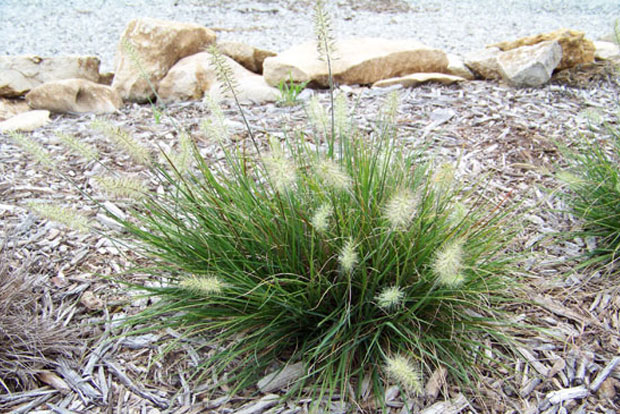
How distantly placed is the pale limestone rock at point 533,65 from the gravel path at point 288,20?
4.11m

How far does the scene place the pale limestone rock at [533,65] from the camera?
4844 mm

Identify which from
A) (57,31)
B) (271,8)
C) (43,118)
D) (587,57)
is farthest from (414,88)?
(57,31)

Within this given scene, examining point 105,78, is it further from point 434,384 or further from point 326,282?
point 434,384

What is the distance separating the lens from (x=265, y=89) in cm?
522

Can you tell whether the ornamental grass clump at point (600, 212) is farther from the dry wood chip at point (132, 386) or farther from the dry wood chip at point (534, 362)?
the dry wood chip at point (132, 386)

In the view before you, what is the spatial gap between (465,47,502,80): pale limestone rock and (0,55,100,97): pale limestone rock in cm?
513

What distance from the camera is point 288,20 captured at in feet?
37.8

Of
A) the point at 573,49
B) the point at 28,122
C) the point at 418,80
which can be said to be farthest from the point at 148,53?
the point at 573,49

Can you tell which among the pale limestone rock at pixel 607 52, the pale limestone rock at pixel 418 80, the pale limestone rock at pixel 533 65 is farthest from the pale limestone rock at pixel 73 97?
the pale limestone rock at pixel 607 52

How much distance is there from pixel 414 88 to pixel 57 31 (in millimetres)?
9490

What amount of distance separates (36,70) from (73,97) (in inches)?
64.7

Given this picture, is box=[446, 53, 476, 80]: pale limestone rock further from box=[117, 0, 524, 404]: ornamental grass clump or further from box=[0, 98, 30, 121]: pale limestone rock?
box=[0, 98, 30, 121]: pale limestone rock

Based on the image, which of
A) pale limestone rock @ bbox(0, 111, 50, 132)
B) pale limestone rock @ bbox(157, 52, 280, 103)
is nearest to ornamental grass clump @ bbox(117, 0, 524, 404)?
pale limestone rock @ bbox(0, 111, 50, 132)

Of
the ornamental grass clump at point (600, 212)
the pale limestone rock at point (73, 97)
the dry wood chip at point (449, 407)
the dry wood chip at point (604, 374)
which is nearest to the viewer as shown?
the dry wood chip at point (449, 407)
